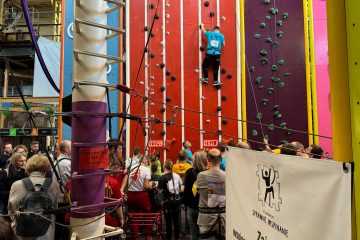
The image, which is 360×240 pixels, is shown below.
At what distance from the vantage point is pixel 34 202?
3.11 meters

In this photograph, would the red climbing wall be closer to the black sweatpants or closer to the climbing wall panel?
the black sweatpants

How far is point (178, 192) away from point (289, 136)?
4.49 metres

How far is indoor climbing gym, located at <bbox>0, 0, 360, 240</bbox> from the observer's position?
72.2 inches

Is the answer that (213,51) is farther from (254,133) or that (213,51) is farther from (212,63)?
(254,133)

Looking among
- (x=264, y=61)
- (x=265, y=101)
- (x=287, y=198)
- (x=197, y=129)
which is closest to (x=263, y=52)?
(x=264, y=61)

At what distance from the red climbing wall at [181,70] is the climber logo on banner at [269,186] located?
6713mm

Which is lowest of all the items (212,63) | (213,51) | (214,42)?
(212,63)

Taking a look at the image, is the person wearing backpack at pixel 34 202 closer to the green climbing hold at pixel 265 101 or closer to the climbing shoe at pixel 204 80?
the climbing shoe at pixel 204 80

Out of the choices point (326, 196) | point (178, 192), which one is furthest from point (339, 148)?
point (178, 192)

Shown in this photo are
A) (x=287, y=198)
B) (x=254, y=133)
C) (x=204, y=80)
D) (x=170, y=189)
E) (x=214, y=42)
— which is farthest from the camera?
(x=204, y=80)

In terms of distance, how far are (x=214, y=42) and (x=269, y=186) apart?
721 cm

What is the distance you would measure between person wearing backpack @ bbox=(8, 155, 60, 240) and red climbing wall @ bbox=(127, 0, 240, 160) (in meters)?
5.57

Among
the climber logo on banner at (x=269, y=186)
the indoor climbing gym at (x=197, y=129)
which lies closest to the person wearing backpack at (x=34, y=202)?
the indoor climbing gym at (x=197, y=129)

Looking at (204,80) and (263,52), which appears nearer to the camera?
(204,80)
